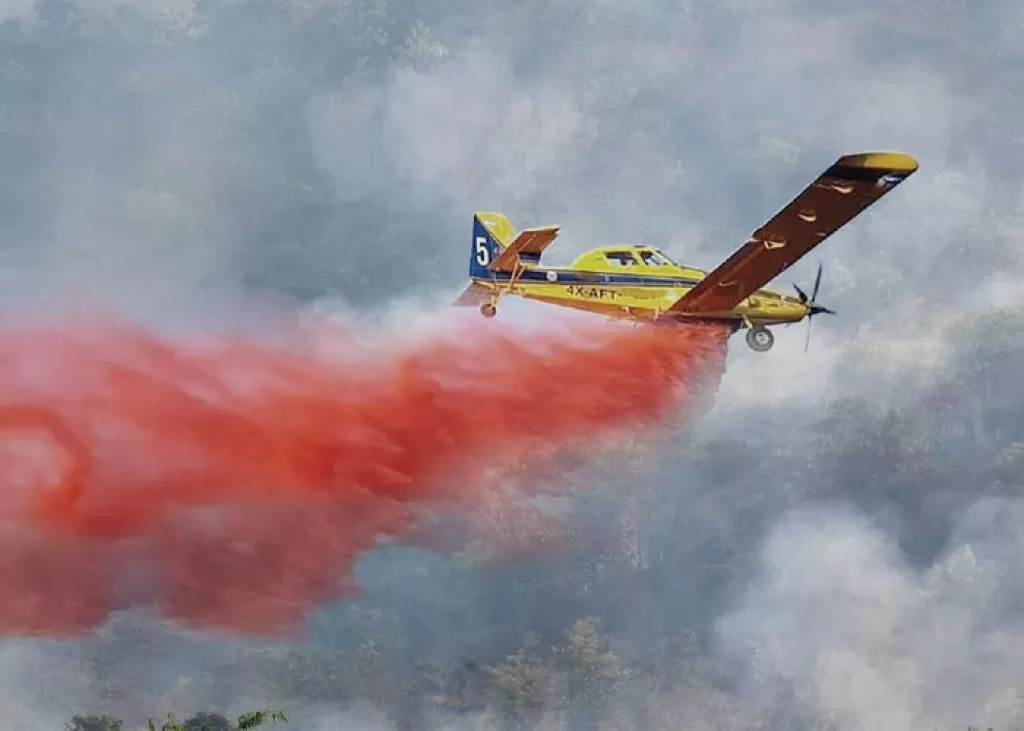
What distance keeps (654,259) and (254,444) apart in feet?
31.5

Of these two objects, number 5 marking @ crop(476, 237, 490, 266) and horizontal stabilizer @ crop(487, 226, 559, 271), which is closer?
horizontal stabilizer @ crop(487, 226, 559, 271)

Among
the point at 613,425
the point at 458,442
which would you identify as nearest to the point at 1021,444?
the point at 613,425

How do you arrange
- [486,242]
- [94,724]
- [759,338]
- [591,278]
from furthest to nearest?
1. [94,724]
2. [486,242]
3. [759,338]
4. [591,278]

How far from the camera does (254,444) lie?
34688 millimetres


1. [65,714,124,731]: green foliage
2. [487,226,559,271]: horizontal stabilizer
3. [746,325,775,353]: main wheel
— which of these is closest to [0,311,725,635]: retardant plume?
[746,325,775,353]: main wheel

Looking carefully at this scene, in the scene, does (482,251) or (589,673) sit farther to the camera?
(589,673)

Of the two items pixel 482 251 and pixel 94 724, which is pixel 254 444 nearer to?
pixel 482 251

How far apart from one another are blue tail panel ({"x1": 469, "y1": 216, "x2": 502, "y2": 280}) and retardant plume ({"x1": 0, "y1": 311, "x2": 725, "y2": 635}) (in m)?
2.51

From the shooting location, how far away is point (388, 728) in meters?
40.3

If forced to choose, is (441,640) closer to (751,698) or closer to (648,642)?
(648,642)

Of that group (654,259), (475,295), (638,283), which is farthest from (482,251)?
(654,259)

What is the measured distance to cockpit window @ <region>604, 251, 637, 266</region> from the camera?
3497cm

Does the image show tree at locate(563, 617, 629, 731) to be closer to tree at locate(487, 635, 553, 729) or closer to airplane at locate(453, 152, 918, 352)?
tree at locate(487, 635, 553, 729)

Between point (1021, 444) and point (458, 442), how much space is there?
52.8 feet
